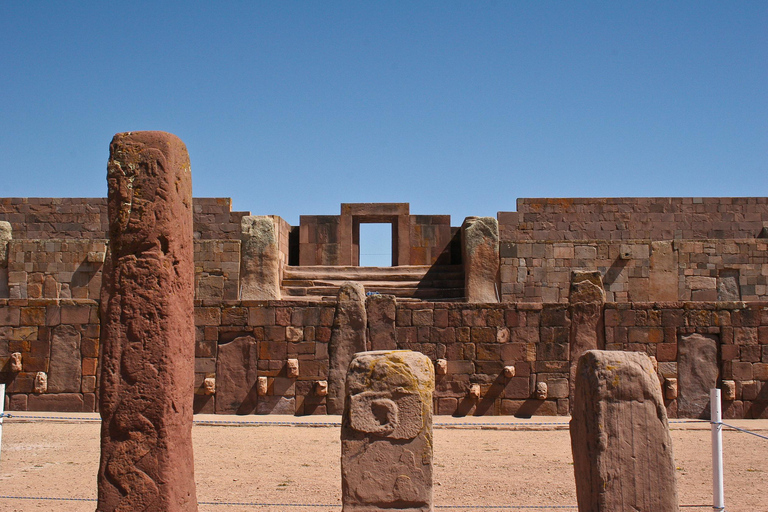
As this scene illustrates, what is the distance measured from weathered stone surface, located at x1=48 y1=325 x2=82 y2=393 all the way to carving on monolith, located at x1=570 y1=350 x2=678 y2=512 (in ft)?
25.5

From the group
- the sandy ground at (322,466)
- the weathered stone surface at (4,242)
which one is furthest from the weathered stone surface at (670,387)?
the weathered stone surface at (4,242)

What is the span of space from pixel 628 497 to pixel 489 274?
9.66 m

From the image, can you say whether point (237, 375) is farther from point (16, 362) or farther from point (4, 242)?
point (4, 242)

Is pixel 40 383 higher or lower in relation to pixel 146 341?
lower

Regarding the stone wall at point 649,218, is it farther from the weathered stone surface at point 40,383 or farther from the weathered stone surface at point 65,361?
the weathered stone surface at point 40,383

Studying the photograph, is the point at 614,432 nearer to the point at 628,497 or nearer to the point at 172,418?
the point at 628,497

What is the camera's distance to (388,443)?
17.0ft

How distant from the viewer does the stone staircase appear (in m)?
14.8

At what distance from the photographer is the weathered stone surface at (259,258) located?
14383 millimetres

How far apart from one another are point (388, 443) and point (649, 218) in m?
13.9

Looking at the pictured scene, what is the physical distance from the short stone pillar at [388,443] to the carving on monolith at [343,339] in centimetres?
522

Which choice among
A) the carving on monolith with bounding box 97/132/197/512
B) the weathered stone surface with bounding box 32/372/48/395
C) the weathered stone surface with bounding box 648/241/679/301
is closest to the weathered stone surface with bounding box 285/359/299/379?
the weathered stone surface with bounding box 32/372/48/395

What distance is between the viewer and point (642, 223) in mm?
17547

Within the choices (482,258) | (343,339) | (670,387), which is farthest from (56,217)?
(670,387)
